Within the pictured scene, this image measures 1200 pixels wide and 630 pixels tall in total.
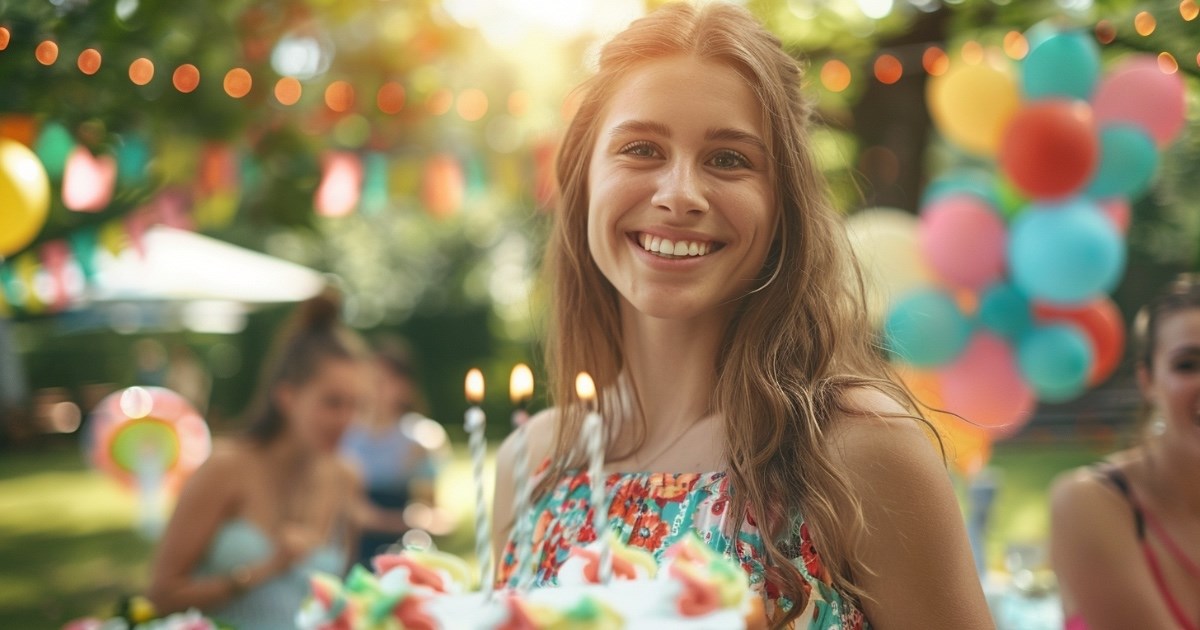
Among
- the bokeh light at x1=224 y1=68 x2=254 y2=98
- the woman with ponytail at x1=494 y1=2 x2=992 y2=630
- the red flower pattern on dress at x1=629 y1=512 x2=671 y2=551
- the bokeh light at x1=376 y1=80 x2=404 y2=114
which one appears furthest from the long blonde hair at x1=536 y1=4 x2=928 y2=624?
the bokeh light at x1=376 y1=80 x2=404 y2=114

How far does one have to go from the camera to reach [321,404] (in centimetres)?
434

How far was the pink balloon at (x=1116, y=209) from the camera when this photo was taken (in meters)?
4.42

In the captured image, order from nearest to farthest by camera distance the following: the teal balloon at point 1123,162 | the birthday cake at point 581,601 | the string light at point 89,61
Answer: the birthday cake at point 581,601 < the string light at point 89,61 < the teal balloon at point 1123,162

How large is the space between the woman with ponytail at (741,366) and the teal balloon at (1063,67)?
2.55m

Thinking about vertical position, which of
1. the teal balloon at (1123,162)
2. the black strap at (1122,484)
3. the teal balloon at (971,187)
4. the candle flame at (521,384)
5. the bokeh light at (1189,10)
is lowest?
the black strap at (1122,484)

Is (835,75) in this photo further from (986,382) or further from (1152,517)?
(1152,517)

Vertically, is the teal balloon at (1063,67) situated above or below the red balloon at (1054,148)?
above

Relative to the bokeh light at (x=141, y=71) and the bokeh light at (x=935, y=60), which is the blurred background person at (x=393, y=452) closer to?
the bokeh light at (x=141, y=71)

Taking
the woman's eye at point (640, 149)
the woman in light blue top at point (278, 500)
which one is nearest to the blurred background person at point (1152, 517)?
the woman's eye at point (640, 149)

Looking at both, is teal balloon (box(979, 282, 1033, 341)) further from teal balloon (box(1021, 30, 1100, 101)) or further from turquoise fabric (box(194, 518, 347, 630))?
turquoise fabric (box(194, 518, 347, 630))

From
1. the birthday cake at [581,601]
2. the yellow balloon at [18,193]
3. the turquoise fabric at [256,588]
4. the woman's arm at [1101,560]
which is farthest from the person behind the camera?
the yellow balloon at [18,193]

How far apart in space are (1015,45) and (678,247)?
3.33 metres

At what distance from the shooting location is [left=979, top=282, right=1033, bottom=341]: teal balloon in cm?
460

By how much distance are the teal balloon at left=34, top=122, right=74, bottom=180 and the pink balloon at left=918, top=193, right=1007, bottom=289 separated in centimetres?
335
